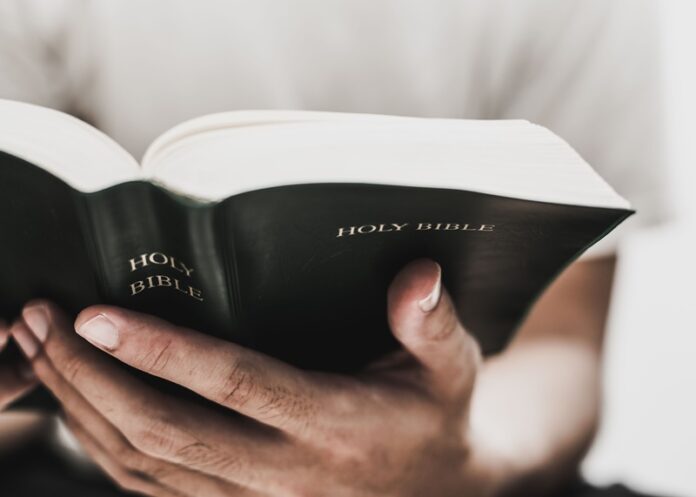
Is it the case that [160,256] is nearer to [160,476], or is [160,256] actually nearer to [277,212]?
[277,212]

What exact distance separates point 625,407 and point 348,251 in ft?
2.53

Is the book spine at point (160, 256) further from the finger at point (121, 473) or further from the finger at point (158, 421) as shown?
the finger at point (121, 473)

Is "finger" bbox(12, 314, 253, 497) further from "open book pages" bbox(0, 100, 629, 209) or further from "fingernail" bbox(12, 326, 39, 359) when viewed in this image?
"open book pages" bbox(0, 100, 629, 209)

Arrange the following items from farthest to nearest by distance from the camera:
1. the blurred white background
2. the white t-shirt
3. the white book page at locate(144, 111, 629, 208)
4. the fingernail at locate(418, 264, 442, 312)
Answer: the blurred white background
the white t-shirt
the fingernail at locate(418, 264, 442, 312)
the white book page at locate(144, 111, 629, 208)

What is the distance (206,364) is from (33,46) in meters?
0.36

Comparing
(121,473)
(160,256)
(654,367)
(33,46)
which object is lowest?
(654,367)

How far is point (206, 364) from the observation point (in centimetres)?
41

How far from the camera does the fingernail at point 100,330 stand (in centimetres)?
40

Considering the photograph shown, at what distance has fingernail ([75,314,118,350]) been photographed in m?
→ 0.40

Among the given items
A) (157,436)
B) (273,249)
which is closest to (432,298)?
(273,249)

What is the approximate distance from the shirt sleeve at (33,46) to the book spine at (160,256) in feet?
0.85

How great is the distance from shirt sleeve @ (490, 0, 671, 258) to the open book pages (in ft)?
1.06

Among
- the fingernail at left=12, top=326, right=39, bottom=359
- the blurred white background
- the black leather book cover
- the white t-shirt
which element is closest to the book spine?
the black leather book cover

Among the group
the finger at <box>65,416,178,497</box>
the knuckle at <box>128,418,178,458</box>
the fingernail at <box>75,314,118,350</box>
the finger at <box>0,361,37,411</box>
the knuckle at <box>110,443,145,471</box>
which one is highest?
the fingernail at <box>75,314,118,350</box>
